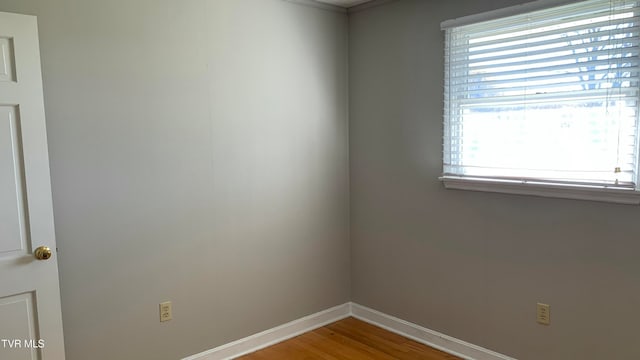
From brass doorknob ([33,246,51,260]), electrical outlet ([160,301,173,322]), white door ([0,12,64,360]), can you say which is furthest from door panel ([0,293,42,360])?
electrical outlet ([160,301,173,322])

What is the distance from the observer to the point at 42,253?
7.29ft

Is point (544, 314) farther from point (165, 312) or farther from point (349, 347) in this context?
point (165, 312)

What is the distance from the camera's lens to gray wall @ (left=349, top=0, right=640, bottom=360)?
2521mm

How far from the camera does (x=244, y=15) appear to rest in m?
3.09

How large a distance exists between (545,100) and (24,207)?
107 inches

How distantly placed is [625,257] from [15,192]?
3.01m

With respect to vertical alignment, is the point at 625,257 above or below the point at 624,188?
below

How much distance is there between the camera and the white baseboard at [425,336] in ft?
10.0

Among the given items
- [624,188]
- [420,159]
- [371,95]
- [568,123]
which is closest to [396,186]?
[420,159]

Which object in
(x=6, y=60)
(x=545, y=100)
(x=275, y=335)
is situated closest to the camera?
(x=6, y=60)

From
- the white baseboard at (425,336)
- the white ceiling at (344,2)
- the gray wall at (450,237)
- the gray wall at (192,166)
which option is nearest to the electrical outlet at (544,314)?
the gray wall at (450,237)

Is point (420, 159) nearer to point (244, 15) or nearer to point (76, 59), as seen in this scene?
point (244, 15)

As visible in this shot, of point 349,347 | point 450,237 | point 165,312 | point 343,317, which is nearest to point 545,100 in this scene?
Result: point 450,237

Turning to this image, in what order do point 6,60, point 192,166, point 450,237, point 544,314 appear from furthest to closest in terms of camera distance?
point 450,237 → point 192,166 → point 544,314 → point 6,60
